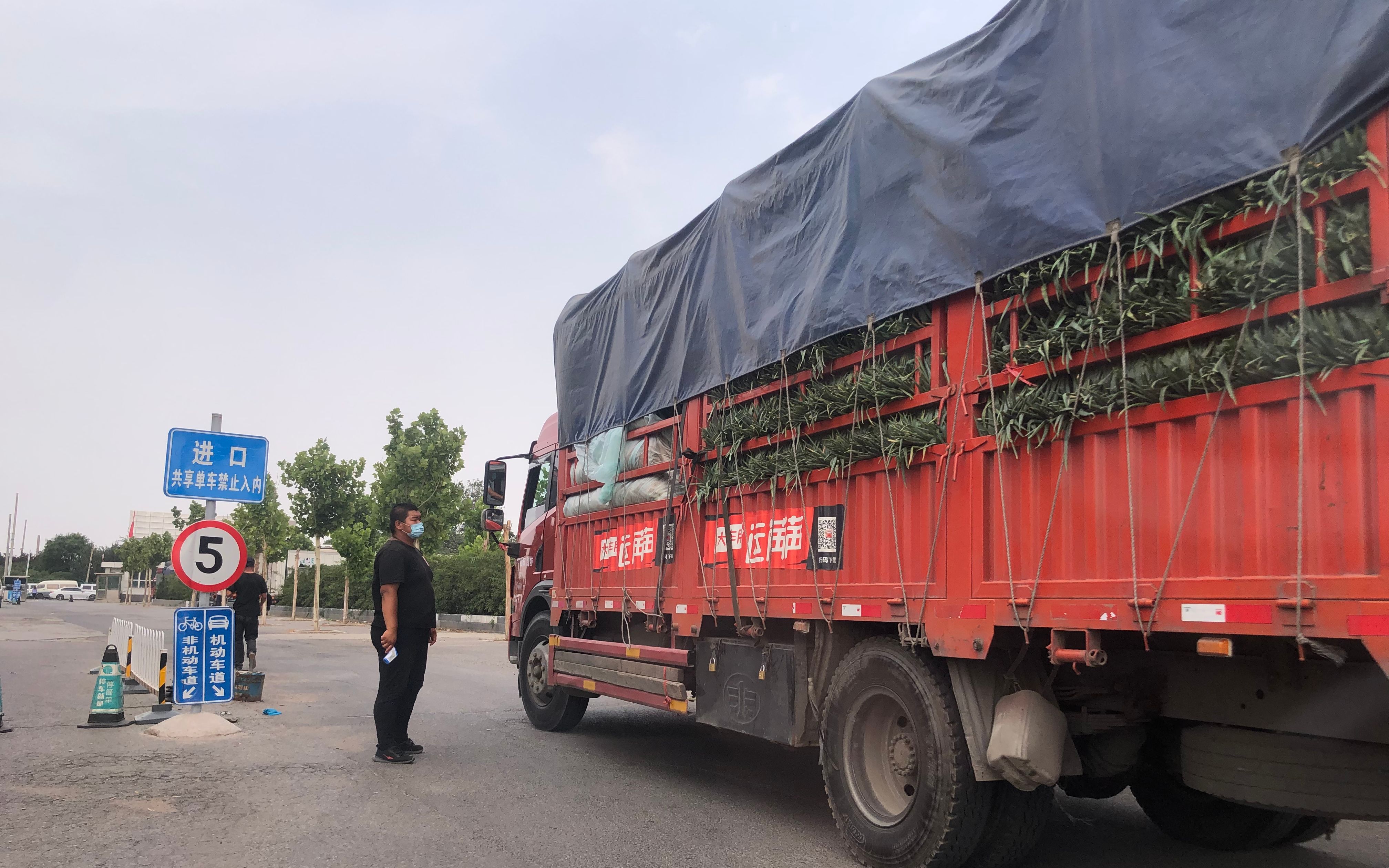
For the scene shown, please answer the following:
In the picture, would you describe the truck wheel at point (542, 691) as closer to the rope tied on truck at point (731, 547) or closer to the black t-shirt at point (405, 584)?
the black t-shirt at point (405, 584)

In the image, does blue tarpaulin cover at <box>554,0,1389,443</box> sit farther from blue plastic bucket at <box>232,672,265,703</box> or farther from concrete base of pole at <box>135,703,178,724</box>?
blue plastic bucket at <box>232,672,265,703</box>

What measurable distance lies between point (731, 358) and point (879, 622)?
2.27 meters

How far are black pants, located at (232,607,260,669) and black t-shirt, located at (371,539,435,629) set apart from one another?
5690 millimetres

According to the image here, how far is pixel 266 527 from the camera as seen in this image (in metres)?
34.0

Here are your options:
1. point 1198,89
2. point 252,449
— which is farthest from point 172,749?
point 1198,89

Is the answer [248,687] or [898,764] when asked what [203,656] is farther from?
[898,764]

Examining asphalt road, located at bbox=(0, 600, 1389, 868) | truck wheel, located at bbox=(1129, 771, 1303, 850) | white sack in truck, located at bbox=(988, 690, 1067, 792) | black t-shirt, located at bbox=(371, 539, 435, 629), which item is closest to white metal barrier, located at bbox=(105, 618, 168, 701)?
asphalt road, located at bbox=(0, 600, 1389, 868)

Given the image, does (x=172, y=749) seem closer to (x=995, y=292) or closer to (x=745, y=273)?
(x=745, y=273)

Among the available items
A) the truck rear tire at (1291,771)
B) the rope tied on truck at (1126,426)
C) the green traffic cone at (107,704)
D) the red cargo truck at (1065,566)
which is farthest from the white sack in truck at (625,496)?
the green traffic cone at (107,704)

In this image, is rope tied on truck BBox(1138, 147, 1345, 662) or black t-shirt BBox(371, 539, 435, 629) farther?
black t-shirt BBox(371, 539, 435, 629)

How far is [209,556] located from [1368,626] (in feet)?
27.5

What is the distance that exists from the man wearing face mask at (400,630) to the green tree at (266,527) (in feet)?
94.0

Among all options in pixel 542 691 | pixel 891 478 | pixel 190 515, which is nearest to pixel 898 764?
pixel 891 478

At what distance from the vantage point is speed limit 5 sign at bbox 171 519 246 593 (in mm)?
8203
